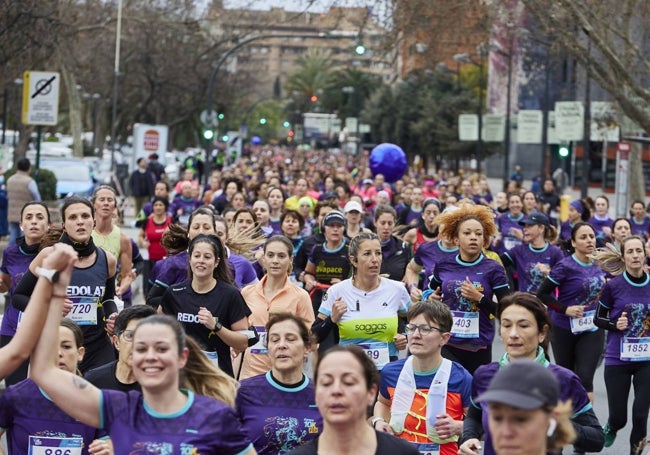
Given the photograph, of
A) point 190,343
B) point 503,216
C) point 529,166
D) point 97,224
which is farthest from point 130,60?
point 190,343

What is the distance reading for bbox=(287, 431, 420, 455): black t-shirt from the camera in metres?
4.95

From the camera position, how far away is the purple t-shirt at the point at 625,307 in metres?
10.2

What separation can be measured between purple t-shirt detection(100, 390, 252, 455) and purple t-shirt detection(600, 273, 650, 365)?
574 centimetres

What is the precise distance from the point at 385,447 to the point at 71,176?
1405 inches

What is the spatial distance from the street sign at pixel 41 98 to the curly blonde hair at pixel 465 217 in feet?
40.9

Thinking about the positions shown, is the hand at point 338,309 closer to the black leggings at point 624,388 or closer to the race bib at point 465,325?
the race bib at point 465,325

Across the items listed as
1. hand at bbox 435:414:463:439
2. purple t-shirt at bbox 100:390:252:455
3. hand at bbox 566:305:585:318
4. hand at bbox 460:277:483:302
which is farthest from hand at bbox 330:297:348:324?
purple t-shirt at bbox 100:390:252:455

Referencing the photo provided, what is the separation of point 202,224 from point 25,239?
143cm

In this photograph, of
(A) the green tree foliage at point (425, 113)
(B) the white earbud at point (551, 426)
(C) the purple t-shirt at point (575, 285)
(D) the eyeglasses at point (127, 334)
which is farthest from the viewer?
(A) the green tree foliage at point (425, 113)

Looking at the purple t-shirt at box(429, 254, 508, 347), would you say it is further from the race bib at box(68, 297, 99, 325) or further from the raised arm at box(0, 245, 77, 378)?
the raised arm at box(0, 245, 77, 378)

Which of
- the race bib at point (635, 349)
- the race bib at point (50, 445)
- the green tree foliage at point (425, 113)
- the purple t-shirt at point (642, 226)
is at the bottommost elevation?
the race bib at point (50, 445)

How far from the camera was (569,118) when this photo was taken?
116 ft

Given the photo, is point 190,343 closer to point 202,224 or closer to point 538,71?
point 202,224

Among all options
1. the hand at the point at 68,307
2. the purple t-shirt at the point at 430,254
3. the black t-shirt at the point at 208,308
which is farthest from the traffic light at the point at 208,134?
the black t-shirt at the point at 208,308
